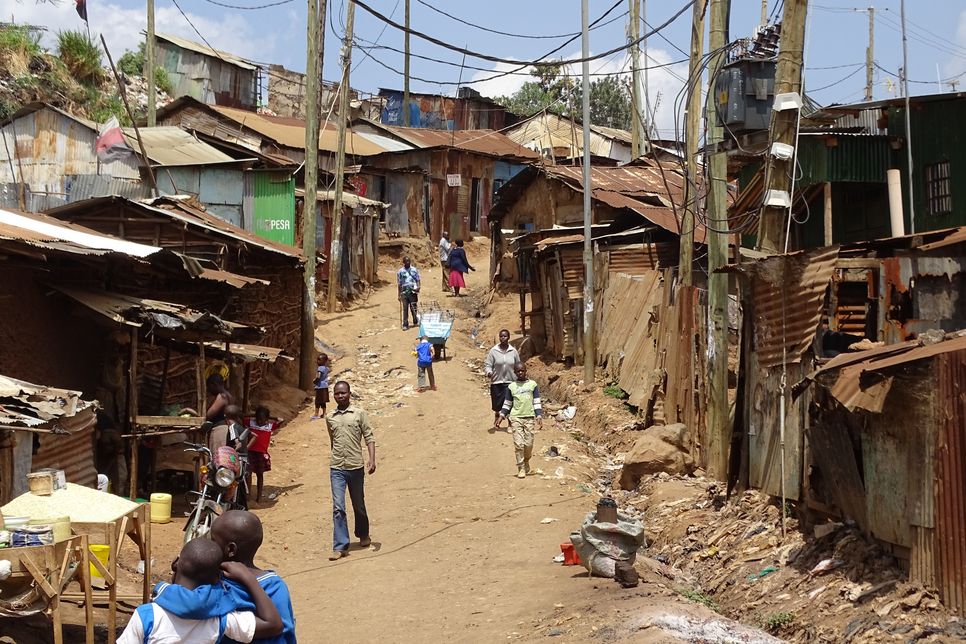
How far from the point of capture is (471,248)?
41406 millimetres

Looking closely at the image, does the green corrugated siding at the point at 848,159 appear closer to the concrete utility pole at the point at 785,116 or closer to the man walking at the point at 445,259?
the concrete utility pole at the point at 785,116

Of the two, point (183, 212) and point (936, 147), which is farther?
point (183, 212)

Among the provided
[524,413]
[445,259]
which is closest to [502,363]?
[524,413]

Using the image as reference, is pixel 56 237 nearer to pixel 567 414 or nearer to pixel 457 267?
pixel 567 414

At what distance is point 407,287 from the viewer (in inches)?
1066

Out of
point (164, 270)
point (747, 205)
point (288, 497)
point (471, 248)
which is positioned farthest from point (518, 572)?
point (471, 248)

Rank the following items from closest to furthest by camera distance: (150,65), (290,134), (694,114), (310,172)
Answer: (694,114), (310,172), (150,65), (290,134)

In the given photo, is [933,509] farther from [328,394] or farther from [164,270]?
[328,394]

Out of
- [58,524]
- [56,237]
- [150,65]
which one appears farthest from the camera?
[150,65]

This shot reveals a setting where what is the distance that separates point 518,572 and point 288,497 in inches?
235

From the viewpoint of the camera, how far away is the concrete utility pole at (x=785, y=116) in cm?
1040

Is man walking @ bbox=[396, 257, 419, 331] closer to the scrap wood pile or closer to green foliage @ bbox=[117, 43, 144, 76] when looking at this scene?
the scrap wood pile

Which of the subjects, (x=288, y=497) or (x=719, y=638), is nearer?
(x=719, y=638)

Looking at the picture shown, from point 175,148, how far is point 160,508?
628 inches
